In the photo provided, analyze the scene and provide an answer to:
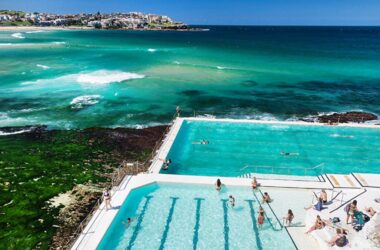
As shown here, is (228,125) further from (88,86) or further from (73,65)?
(73,65)

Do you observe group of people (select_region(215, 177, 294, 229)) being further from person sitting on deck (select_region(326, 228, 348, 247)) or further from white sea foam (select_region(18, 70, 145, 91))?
white sea foam (select_region(18, 70, 145, 91))

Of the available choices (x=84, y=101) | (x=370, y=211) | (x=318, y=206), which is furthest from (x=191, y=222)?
(x=84, y=101)

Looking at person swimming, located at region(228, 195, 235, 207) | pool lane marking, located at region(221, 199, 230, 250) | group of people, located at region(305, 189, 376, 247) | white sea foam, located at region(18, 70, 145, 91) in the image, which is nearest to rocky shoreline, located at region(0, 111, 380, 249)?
pool lane marking, located at region(221, 199, 230, 250)

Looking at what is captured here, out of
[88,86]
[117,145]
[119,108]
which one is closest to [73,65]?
[88,86]

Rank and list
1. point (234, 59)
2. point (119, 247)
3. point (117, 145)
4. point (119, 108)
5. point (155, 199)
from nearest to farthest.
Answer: point (119, 247), point (155, 199), point (117, 145), point (119, 108), point (234, 59)

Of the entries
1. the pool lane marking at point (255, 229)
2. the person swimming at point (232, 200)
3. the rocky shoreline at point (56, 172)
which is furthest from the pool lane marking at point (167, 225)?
the rocky shoreline at point (56, 172)

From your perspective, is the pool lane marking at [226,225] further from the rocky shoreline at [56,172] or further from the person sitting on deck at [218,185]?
the rocky shoreline at [56,172]
